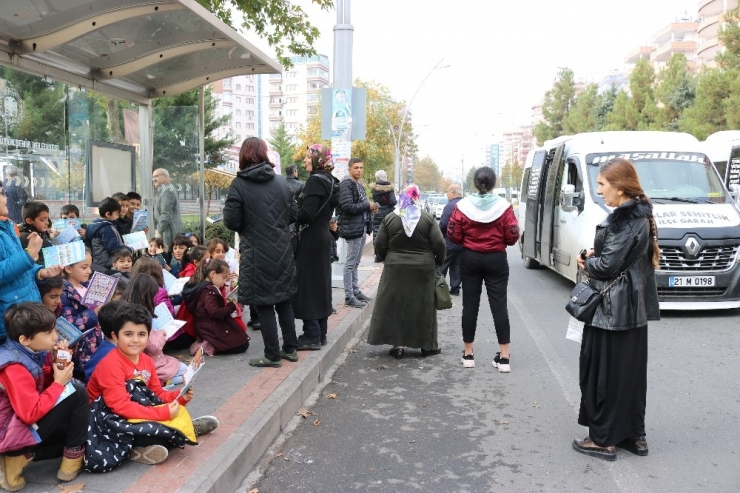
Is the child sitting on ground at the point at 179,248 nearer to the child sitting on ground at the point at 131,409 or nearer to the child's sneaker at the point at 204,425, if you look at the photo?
the child sitting on ground at the point at 131,409

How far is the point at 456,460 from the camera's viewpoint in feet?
14.5

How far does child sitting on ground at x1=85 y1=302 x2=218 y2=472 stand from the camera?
3.73 metres

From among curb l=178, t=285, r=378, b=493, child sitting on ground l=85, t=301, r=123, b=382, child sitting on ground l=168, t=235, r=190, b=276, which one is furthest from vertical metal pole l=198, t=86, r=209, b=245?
child sitting on ground l=85, t=301, r=123, b=382

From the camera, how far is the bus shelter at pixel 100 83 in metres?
6.46

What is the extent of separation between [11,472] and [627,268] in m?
3.74

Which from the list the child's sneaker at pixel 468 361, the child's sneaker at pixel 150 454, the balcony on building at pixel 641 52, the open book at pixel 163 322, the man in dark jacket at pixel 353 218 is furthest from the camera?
the balcony on building at pixel 641 52

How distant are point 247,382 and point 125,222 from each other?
11.4 feet

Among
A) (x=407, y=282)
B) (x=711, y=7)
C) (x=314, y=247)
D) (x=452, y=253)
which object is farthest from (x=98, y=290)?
(x=711, y=7)

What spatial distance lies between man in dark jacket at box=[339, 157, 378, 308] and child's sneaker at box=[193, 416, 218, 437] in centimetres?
443

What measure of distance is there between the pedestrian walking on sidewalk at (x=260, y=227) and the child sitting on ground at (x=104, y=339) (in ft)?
4.53

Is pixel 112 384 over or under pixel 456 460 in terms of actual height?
over

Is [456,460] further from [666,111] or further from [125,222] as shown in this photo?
[666,111]

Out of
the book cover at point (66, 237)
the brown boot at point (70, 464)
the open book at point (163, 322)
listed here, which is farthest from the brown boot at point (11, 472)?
the book cover at point (66, 237)

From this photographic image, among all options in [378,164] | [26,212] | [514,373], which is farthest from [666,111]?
[26,212]
